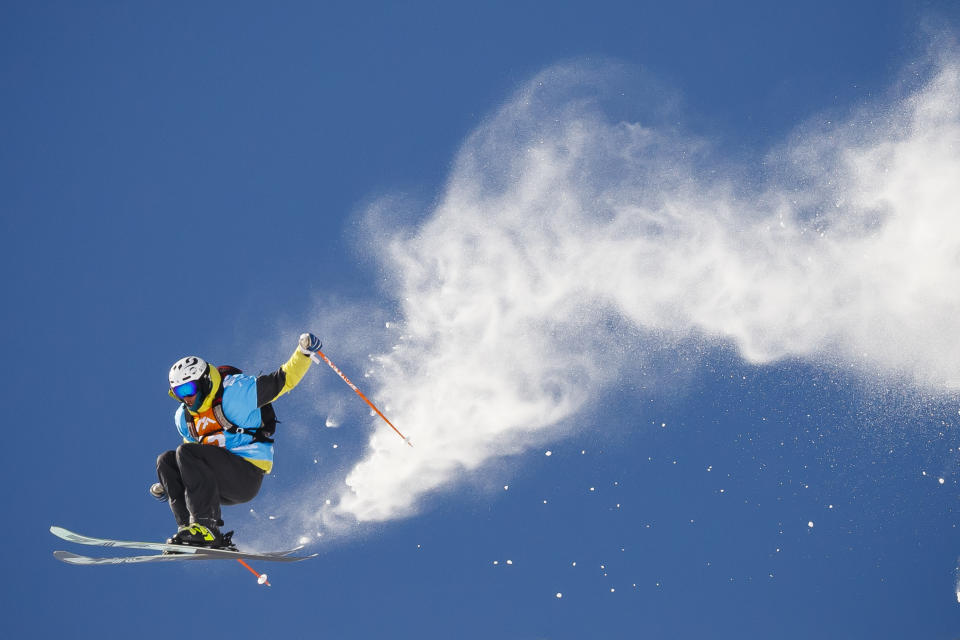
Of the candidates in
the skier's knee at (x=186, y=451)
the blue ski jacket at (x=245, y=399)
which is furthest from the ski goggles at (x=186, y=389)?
the skier's knee at (x=186, y=451)

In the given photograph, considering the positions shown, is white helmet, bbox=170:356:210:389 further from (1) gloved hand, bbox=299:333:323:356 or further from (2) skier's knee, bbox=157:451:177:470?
(1) gloved hand, bbox=299:333:323:356

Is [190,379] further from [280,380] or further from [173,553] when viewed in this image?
[173,553]

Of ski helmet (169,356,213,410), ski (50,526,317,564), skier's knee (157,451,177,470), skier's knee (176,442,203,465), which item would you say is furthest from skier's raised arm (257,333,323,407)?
ski (50,526,317,564)

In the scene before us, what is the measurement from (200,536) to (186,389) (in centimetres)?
92

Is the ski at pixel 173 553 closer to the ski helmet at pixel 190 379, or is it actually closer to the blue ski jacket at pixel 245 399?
the blue ski jacket at pixel 245 399

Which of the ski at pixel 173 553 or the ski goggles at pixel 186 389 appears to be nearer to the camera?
the ski at pixel 173 553

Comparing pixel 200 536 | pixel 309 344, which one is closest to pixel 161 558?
pixel 200 536

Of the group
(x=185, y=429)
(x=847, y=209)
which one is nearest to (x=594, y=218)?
(x=847, y=209)

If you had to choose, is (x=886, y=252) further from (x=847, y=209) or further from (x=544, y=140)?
(x=544, y=140)

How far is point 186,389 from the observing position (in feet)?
18.2

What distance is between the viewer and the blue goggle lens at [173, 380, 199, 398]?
18.2 feet

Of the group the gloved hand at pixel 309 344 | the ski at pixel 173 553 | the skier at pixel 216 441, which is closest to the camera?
the ski at pixel 173 553

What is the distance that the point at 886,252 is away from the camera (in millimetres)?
9078

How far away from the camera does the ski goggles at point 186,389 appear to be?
18.2 feet
